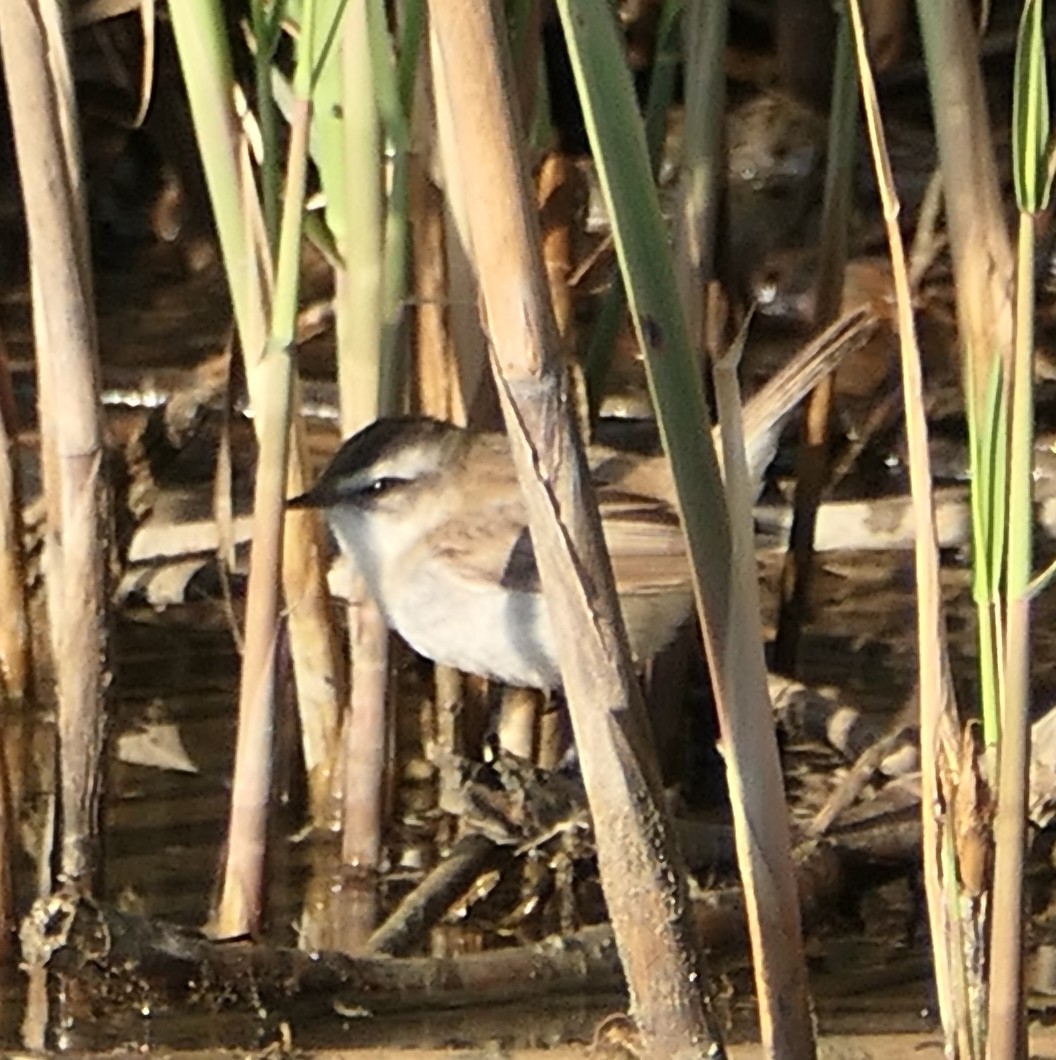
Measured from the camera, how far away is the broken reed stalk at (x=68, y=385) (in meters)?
2.72

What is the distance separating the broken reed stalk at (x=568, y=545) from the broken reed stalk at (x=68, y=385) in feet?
2.97

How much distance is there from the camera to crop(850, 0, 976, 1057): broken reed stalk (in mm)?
2004

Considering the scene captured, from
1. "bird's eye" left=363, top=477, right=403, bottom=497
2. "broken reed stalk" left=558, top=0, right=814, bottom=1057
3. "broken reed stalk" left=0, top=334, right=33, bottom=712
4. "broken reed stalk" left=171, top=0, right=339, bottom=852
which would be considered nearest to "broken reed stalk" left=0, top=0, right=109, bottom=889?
"broken reed stalk" left=171, top=0, right=339, bottom=852

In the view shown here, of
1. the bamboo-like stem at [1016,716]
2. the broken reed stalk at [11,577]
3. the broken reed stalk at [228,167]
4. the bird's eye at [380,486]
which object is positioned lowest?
the bamboo-like stem at [1016,716]

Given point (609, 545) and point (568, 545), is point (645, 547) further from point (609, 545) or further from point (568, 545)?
point (568, 545)

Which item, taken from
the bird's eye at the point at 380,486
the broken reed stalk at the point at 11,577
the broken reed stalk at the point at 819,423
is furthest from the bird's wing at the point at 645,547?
the broken reed stalk at the point at 11,577

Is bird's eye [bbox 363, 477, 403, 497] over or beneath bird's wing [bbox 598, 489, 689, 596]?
over

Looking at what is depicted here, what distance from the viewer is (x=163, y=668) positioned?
437 cm

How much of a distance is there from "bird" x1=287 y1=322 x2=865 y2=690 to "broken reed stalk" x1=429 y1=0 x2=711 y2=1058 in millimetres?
1304

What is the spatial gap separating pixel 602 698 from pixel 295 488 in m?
1.49

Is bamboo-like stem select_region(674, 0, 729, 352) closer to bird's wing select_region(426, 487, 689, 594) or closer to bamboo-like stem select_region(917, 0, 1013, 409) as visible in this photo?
bird's wing select_region(426, 487, 689, 594)

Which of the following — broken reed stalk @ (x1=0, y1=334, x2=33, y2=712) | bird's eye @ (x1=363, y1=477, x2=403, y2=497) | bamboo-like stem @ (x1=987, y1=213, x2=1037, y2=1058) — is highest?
bird's eye @ (x1=363, y1=477, x2=403, y2=497)

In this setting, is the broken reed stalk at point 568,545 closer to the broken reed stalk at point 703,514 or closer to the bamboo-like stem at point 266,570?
the broken reed stalk at point 703,514

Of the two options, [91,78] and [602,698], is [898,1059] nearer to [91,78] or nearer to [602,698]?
[602,698]
